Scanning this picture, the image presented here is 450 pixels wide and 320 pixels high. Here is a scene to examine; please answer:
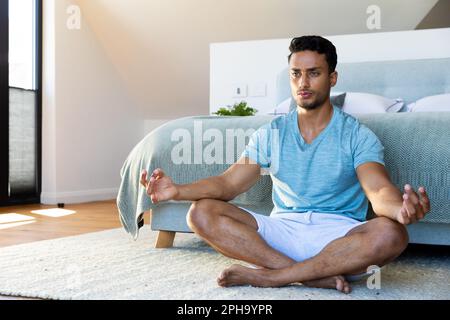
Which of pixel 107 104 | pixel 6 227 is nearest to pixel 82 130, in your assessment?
pixel 107 104

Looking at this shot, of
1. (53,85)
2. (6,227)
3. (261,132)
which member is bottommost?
(6,227)

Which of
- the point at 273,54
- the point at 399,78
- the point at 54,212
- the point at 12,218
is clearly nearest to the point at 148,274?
the point at 12,218

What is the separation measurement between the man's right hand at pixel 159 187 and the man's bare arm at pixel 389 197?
1.88 ft

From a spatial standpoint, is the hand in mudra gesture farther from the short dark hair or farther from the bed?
the bed

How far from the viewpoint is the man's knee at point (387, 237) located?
1.61 meters

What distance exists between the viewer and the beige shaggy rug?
1.69 meters

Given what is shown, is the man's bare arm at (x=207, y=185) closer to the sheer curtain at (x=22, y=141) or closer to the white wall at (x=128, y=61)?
the white wall at (x=128, y=61)

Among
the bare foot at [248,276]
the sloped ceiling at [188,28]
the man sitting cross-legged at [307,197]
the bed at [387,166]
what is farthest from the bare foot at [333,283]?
the sloped ceiling at [188,28]

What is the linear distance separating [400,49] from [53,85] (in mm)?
2826

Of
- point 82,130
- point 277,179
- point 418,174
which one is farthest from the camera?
point 82,130

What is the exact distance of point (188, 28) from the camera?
5.10 meters

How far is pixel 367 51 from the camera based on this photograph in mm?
4328

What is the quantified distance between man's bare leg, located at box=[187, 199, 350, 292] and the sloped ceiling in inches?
124
